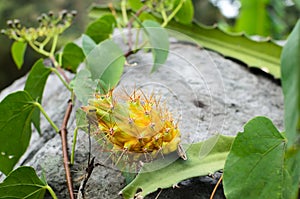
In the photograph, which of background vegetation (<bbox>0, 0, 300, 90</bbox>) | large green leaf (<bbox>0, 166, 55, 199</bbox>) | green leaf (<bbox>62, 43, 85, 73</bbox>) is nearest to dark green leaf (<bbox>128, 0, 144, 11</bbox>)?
green leaf (<bbox>62, 43, 85, 73</bbox>)

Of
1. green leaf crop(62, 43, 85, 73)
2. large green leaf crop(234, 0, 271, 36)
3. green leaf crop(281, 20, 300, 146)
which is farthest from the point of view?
large green leaf crop(234, 0, 271, 36)

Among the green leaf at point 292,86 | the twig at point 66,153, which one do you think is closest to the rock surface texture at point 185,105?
the twig at point 66,153

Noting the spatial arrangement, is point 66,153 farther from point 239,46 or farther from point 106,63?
point 239,46

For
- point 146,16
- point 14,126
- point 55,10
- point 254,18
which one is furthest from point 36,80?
point 55,10

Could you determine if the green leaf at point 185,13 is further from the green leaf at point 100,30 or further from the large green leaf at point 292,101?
the large green leaf at point 292,101

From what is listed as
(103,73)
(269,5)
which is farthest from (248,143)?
(269,5)

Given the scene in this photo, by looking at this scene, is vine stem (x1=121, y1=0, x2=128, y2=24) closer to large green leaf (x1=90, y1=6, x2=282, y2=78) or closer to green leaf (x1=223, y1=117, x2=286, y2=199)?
large green leaf (x1=90, y1=6, x2=282, y2=78)

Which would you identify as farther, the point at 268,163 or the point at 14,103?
the point at 14,103

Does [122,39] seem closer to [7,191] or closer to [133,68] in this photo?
[133,68]
